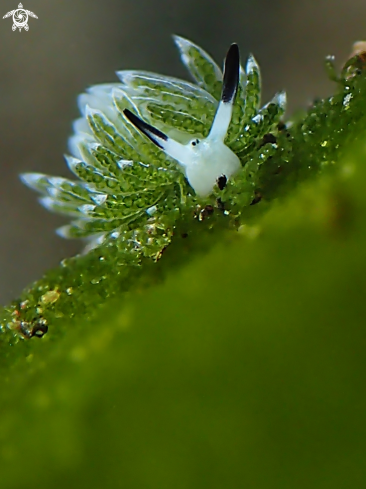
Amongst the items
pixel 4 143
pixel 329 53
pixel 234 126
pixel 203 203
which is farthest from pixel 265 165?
pixel 4 143

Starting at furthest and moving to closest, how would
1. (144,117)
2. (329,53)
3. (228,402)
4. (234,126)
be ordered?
(329,53), (144,117), (234,126), (228,402)

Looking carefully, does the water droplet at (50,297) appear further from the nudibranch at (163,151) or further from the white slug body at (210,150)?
the white slug body at (210,150)

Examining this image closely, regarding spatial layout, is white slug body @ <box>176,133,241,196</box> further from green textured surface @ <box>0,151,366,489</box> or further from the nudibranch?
green textured surface @ <box>0,151,366,489</box>

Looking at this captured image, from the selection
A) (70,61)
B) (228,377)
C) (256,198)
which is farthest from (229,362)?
(70,61)

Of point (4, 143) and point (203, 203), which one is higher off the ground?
point (4, 143)

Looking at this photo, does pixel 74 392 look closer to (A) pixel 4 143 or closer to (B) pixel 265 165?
(B) pixel 265 165

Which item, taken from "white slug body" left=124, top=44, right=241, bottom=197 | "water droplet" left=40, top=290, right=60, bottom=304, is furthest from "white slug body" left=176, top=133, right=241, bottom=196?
"water droplet" left=40, top=290, right=60, bottom=304
